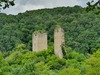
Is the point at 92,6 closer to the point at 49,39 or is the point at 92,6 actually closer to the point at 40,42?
the point at 40,42

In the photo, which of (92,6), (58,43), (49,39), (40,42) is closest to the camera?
(92,6)

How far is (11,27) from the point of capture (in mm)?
94875

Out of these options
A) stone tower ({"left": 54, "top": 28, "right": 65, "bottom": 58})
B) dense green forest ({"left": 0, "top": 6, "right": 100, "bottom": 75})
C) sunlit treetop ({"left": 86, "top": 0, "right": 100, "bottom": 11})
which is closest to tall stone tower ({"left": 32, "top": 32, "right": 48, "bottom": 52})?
dense green forest ({"left": 0, "top": 6, "right": 100, "bottom": 75})

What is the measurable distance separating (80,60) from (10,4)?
5148cm

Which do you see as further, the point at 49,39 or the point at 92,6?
the point at 49,39

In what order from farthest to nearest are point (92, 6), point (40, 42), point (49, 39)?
point (49, 39) < point (40, 42) < point (92, 6)

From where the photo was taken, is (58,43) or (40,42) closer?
(58,43)

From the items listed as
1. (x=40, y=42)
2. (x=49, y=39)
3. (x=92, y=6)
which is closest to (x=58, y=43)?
(x=40, y=42)

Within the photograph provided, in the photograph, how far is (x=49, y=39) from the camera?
78500 millimetres

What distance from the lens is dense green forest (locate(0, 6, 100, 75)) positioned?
170 feet

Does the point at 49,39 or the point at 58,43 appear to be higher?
the point at 49,39

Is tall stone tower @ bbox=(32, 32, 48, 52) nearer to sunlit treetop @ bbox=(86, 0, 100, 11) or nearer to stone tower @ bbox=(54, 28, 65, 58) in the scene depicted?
stone tower @ bbox=(54, 28, 65, 58)

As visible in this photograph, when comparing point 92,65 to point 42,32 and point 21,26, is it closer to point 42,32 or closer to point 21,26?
point 42,32

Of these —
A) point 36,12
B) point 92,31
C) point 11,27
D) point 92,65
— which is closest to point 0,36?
point 11,27
